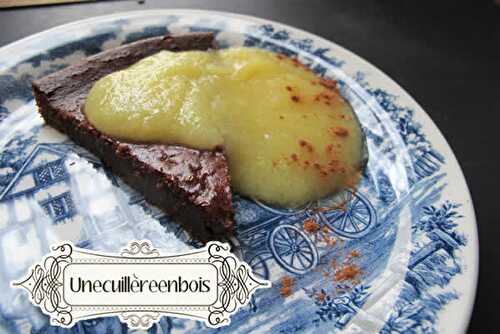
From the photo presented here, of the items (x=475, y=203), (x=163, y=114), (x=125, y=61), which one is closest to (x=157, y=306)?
(x=163, y=114)

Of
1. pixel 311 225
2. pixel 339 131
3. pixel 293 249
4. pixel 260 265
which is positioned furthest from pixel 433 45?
pixel 260 265

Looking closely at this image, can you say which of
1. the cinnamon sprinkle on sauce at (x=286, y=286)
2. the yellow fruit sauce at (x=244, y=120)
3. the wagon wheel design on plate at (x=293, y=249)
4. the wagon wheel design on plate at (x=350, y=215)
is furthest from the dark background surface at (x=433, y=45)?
the cinnamon sprinkle on sauce at (x=286, y=286)

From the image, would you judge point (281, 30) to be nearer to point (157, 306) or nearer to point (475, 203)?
point (475, 203)

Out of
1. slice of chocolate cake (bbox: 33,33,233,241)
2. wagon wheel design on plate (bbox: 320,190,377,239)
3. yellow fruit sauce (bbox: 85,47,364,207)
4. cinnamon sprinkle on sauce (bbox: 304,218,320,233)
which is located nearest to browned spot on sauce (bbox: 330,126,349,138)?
yellow fruit sauce (bbox: 85,47,364,207)

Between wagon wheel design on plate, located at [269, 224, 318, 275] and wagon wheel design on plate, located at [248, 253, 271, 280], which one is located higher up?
wagon wheel design on plate, located at [269, 224, 318, 275]

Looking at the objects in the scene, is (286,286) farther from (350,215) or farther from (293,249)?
(350,215)

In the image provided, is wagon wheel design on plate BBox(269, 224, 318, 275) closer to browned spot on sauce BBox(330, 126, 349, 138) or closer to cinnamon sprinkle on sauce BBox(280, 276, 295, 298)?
cinnamon sprinkle on sauce BBox(280, 276, 295, 298)
